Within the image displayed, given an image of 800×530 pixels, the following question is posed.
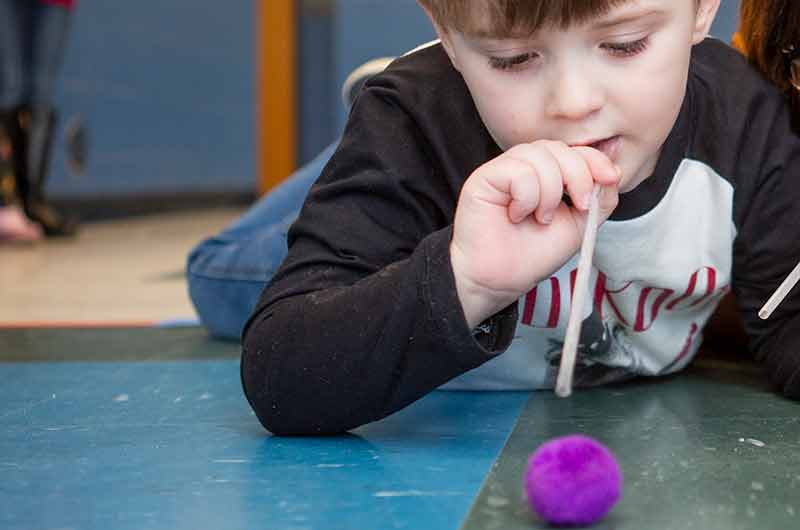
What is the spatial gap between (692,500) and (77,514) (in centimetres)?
30

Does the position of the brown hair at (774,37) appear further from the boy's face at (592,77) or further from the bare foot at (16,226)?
the bare foot at (16,226)

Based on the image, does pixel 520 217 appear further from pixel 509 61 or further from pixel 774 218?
pixel 774 218

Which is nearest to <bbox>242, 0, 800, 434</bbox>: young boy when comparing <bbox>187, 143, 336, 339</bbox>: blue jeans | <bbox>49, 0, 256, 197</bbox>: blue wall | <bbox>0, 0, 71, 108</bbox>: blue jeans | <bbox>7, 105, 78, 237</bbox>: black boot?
<bbox>187, 143, 336, 339</bbox>: blue jeans

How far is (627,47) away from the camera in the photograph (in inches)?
25.4

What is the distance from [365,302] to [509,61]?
0.16 metres

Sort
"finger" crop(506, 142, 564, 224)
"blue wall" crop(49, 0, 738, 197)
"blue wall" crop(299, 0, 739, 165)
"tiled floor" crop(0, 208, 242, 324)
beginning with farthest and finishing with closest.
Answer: "blue wall" crop(49, 0, 738, 197) < "blue wall" crop(299, 0, 739, 165) < "tiled floor" crop(0, 208, 242, 324) < "finger" crop(506, 142, 564, 224)

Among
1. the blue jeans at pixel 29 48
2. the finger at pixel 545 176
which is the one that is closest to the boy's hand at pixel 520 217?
the finger at pixel 545 176

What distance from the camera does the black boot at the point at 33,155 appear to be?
2.81 metres

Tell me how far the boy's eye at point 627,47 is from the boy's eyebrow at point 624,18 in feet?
0.04

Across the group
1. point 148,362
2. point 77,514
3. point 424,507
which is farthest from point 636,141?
point 148,362

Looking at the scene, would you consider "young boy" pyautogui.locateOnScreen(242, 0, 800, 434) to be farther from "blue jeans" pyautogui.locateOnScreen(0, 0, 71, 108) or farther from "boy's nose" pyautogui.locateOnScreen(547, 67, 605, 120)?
"blue jeans" pyautogui.locateOnScreen(0, 0, 71, 108)

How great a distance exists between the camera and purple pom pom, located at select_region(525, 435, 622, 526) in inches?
20.3

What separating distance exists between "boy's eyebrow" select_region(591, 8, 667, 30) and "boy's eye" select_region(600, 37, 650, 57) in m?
0.01

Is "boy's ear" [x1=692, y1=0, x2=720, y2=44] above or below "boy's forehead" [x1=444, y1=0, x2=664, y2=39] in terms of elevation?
below
